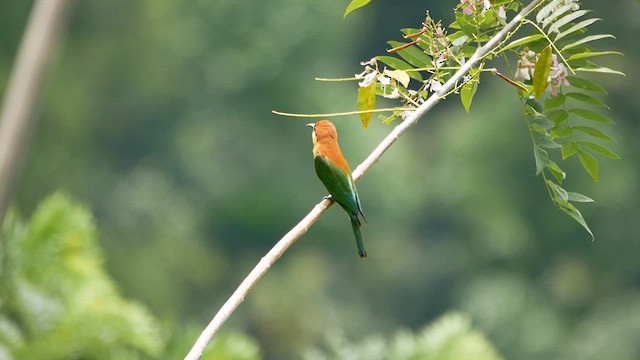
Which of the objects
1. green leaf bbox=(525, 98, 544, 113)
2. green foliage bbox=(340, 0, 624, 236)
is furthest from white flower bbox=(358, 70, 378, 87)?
green leaf bbox=(525, 98, 544, 113)

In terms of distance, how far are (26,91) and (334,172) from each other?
739 mm

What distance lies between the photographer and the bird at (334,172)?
155 cm

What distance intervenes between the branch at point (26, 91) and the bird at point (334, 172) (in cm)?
54

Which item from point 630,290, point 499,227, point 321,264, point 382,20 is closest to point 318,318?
point 321,264

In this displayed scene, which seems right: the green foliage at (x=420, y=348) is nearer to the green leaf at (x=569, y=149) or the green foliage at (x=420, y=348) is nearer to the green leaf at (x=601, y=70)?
the green leaf at (x=569, y=149)

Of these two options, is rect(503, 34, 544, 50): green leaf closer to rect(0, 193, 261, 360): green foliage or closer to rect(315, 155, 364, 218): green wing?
rect(315, 155, 364, 218): green wing

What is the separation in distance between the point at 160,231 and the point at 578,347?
4.24m

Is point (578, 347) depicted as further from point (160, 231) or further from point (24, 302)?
point (24, 302)

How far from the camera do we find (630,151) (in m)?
13.6

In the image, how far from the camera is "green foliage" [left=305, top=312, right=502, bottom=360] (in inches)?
102

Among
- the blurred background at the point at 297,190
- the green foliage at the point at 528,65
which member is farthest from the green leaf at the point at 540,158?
the blurred background at the point at 297,190

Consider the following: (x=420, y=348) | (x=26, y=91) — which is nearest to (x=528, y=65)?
(x=26, y=91)

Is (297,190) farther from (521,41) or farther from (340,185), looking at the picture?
(521,41)

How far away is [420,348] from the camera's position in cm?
260
